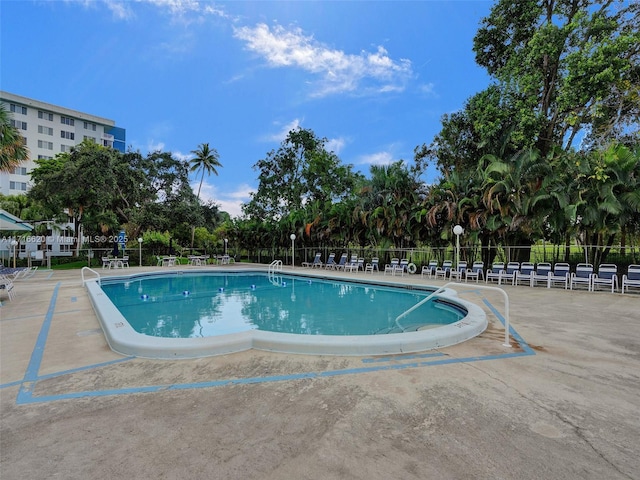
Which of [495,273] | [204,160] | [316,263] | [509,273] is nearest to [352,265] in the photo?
[316,263]

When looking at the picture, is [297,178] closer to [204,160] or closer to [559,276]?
[204,160]

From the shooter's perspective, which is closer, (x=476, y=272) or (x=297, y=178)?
(x=476, y=272)

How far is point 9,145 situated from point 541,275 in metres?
21.1

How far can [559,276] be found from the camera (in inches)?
445

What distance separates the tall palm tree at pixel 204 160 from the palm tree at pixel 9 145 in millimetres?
21225

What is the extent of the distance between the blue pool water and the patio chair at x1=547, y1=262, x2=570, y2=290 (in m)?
4.25

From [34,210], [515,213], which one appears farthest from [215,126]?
[515,213]

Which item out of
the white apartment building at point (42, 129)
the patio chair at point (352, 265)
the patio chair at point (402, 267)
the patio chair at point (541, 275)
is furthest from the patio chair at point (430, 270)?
the white apartment building at point (42, 129)

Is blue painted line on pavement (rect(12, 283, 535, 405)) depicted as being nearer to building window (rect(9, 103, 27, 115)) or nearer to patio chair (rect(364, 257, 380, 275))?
patio chair (rect(364, 257, 380, 275))

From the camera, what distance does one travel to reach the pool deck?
2039 millimetres

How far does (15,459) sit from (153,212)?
26932 mm

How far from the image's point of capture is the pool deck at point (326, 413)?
2.04m

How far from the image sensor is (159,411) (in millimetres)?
2732

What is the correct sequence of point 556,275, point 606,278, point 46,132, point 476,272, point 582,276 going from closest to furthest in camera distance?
point 606,278
point 582,276
point 556,275
point 476,272
point 46,132
